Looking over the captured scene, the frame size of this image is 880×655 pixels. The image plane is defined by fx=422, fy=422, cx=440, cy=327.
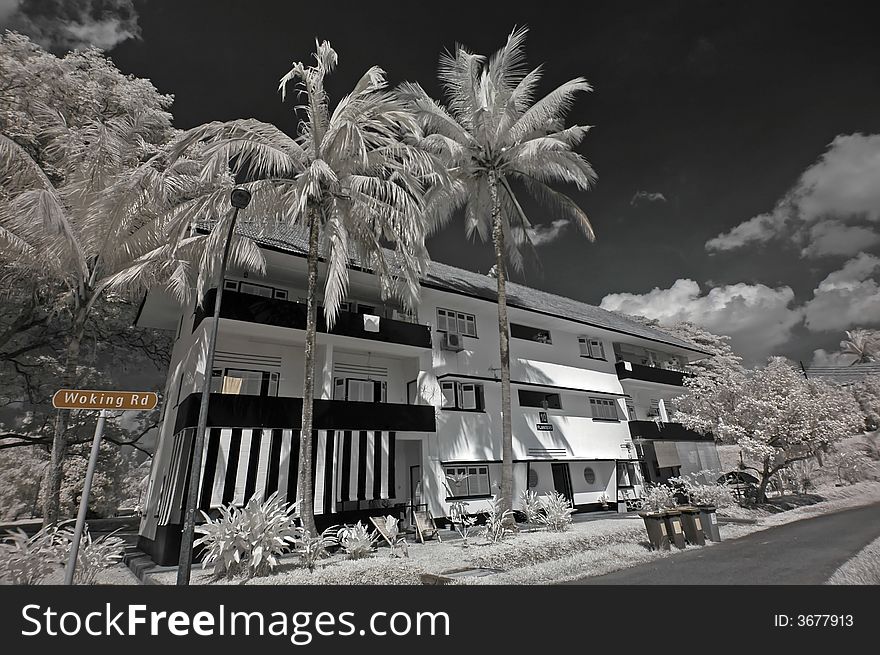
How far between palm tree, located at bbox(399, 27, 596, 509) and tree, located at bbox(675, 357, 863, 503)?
1200 cm

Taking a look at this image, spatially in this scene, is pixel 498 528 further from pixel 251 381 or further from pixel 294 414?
pixel 251 381

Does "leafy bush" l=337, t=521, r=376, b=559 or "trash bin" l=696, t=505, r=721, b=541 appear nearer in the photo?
"leafy bush" l=337, t=521, r=376, b=559

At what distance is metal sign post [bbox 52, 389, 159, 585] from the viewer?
19.7ft

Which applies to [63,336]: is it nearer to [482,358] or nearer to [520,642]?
[482,358]

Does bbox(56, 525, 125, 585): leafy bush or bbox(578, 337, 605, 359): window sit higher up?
bbox(578, 337, 605, 359): window

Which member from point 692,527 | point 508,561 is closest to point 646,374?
point 692,527

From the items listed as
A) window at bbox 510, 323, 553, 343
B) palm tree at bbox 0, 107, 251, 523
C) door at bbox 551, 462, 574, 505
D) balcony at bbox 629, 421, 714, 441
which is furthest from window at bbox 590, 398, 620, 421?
palm tree at bbox 0, 107, 251, 523

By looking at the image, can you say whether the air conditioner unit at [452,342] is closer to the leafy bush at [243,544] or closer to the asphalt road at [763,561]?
the asphalt road at [763,561]

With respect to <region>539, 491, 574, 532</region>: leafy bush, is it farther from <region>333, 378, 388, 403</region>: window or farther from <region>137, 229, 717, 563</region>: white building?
<region>333, 378, 388, 403</region>: window

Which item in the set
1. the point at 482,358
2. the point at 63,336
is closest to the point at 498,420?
the point at 482,358

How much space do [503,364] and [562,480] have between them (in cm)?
1021

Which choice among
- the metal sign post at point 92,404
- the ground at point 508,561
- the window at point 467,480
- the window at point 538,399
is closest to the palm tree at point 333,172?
the ground at point 508,561

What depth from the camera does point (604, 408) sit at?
25.4 metres

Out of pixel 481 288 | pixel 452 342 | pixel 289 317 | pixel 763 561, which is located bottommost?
pixel 763 561
